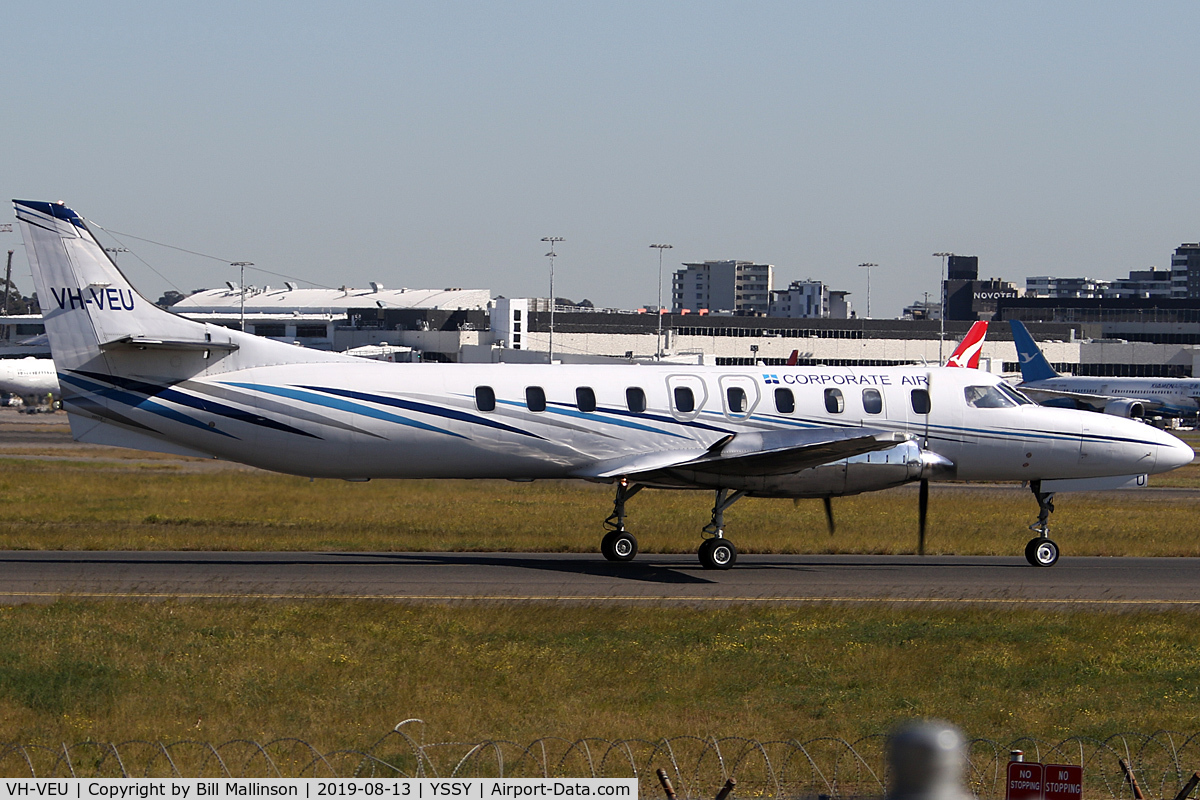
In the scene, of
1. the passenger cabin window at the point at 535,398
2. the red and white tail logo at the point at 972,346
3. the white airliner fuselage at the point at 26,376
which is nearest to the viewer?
the passenger cabin window at the point at 535,398

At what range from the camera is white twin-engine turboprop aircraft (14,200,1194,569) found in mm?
23406

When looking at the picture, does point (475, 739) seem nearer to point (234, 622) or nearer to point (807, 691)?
point (807, 691)

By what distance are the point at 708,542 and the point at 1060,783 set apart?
17322 millimetres

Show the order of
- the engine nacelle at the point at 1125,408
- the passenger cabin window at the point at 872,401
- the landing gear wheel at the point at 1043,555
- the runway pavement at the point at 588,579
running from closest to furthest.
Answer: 1. the runway pavement at the point at 588,579
2. the passenger cabin window at the point at 872,401
3. the landing gear wheel at the point at 1043,555
4. the engine nacelle at the point at 1125,408

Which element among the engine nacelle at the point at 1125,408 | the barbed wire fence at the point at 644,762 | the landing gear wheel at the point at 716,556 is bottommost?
the engine nacelle at the point at 1125,408

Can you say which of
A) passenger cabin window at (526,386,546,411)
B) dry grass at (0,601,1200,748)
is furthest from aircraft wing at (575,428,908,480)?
dry grass at (0,601,1200,748)

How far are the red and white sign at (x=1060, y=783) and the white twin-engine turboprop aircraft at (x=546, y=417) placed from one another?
52.8ft

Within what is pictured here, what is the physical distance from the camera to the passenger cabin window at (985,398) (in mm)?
26000

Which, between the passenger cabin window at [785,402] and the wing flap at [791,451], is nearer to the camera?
the wing flap at [791,451]

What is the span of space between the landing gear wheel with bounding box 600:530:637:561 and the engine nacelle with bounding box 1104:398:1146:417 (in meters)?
66.8

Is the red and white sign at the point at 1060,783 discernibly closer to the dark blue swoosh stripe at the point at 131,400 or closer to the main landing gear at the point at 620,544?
the main landing gear at the point at 620,544

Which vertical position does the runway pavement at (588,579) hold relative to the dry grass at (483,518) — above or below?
above

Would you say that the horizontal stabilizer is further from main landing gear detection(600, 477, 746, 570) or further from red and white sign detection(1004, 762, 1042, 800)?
red and white sign detection(1004, 762, 1042, 800)
